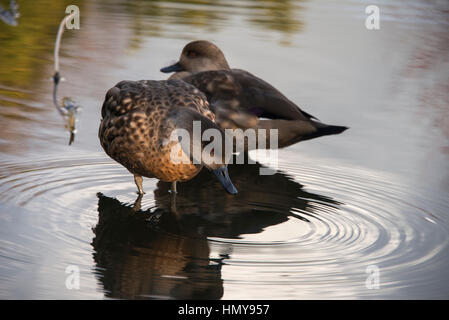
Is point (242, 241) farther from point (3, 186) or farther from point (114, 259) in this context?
point (3, 186)

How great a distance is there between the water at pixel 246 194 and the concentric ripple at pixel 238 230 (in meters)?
0.01

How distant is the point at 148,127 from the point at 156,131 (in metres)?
0.07

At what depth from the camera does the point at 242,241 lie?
14.4 feet

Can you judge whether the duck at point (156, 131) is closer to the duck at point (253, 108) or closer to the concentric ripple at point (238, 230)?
the concentric ripple at point (238, 230)

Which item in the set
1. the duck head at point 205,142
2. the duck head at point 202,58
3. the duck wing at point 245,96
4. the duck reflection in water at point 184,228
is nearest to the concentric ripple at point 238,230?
the duck reflection in water at point 184,228

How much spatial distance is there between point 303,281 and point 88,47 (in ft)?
21.8

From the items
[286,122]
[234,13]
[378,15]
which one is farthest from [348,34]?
[286,122]

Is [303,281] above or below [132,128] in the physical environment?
below

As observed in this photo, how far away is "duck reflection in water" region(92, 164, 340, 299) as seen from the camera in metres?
3.75

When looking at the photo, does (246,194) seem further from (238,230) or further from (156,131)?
(156,131)

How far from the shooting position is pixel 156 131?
477 centimetres

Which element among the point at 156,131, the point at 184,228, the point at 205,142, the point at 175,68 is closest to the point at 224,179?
the point at 205,142

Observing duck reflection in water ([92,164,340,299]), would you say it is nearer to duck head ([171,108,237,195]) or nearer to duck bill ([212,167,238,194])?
duck bill ([212,167,238,194])

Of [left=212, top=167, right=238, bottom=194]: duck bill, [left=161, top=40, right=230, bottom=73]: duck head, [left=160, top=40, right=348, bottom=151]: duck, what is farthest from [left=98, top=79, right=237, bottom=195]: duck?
[left=161, top=40, right=230, bottom=73]: duck head
